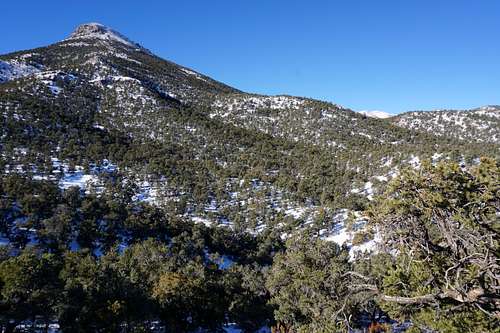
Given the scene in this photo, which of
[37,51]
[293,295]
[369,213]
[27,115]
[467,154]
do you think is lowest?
[293,295]

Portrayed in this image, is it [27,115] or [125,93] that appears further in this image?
[125,93]

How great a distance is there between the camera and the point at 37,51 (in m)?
134

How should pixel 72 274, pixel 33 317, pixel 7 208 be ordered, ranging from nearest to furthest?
pixel 33 317
pixel 72 274
pixel 7 208

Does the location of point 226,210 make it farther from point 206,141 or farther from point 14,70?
point 14,70

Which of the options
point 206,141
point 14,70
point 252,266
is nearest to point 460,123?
point 206,141

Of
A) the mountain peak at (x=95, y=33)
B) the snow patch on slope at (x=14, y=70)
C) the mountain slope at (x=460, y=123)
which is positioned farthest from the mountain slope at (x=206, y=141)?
the mountain peak at (x=95, y=33)

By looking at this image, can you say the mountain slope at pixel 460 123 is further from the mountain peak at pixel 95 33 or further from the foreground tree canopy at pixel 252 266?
the mountain peak at pixel 95 33

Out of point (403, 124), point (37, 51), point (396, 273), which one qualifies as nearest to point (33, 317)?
point (396, 273)

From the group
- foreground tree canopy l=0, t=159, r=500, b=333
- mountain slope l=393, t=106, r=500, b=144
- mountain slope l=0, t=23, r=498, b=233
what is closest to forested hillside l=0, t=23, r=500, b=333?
foreground tree canopy l=0, t=159, r=500, b=333

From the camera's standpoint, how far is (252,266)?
45312 mm

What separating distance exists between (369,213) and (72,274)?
2250cm

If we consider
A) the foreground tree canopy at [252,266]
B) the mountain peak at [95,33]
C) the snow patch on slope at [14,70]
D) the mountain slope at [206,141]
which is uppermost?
the mountain peak at [95,33]

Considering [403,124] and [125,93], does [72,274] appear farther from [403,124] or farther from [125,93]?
[403,124]

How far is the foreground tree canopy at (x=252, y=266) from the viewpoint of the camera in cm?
902
